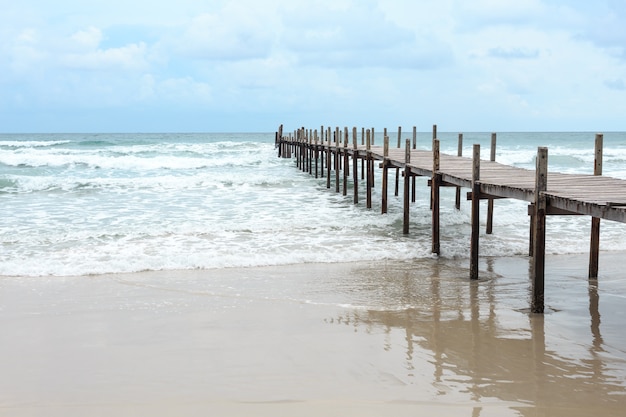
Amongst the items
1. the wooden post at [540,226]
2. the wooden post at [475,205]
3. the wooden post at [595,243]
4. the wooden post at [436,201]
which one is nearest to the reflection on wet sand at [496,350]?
the wooden post at [540,226]

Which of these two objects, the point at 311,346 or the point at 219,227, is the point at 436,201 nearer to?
the point at 219,227

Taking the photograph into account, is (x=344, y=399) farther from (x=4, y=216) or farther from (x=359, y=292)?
→ (x=4, y=216)

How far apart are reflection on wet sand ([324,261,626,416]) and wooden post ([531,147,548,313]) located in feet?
0.68

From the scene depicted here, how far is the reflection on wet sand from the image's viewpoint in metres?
4.88

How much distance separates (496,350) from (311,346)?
5.45 feet

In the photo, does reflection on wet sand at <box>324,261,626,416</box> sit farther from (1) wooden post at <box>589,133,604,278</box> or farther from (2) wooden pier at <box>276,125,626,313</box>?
(2) wooden pier at <box>276,125,626,313</box>

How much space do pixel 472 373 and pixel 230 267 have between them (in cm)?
541

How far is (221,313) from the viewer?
287 inches

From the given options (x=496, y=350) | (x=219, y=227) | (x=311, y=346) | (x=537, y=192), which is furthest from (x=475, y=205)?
(x=219, y=227)

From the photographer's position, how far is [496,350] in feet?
19.6

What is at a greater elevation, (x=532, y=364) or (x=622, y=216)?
(x=622, y=216)

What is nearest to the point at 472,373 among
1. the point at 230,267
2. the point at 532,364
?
the point at 532,364

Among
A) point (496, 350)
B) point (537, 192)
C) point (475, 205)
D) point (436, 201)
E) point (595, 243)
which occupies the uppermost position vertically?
point (537, 192)

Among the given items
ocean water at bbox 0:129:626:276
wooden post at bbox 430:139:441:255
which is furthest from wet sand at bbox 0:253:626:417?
wooden post at bbox 430:139:441:255
